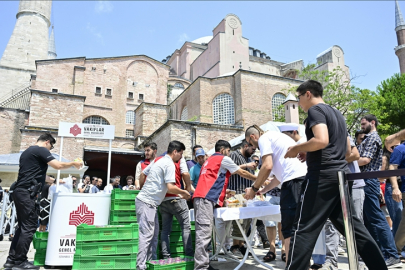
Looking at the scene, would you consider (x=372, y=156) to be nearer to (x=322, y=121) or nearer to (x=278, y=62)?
(x=322, y=121)

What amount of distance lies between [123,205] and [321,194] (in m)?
3.29

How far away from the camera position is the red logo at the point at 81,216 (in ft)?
15.8

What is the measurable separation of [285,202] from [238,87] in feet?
81.0

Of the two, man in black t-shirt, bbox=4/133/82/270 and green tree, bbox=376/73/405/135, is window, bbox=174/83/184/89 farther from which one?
man in black t-shirt, bbox=4/133/82/270

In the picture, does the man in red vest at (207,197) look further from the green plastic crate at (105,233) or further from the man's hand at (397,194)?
the man's hand at (397,194)

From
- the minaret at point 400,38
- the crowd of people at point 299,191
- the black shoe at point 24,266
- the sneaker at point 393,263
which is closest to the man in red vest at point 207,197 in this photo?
the crowd of people at point 299,191

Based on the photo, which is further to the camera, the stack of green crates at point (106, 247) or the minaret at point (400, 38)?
the minaret at point (400, 38)

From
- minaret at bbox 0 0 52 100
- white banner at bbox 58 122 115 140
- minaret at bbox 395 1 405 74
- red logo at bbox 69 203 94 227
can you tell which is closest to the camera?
red logo at bbox 69 203 94 227

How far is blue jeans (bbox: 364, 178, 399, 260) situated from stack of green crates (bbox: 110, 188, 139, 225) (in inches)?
140

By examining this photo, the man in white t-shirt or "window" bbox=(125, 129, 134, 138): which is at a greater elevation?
"window" bbox=(125, 129, 134, 138)

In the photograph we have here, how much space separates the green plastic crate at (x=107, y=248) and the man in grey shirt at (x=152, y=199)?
234 mm

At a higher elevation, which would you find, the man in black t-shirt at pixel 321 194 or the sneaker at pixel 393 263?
the man in black t-shirt at pixel 321 194

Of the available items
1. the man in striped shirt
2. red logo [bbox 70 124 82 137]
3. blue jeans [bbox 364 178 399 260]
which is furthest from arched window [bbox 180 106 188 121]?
blue jeans [bbox 364 178 399 260]

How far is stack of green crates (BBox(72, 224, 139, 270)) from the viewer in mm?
4027
